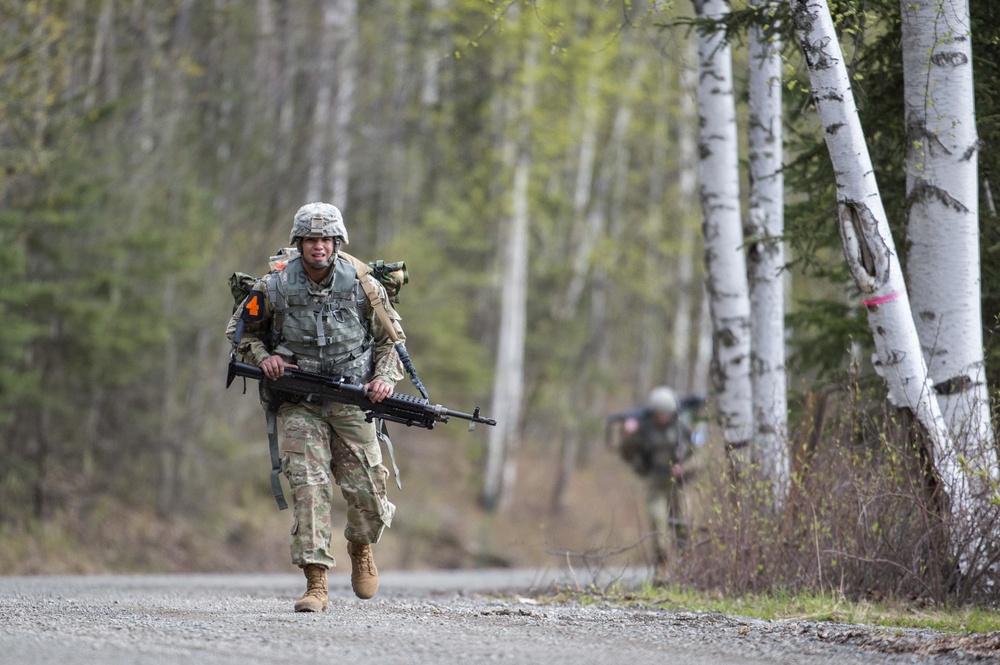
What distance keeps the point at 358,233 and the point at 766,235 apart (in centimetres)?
1805

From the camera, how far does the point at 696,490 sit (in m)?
8.70

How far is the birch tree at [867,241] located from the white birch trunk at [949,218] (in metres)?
0.35

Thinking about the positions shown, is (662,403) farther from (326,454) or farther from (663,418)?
(326,454)

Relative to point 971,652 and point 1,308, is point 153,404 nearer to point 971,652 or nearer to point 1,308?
point 1,308

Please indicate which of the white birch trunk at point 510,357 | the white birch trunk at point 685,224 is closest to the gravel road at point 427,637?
the white birch trunk at point 510,357

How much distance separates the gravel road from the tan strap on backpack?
152 centimetres

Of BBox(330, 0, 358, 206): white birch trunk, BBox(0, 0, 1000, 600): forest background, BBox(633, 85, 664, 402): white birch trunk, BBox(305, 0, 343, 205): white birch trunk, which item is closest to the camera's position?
BBox(0, 0, 1000, 600): forest background

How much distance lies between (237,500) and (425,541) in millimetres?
3054

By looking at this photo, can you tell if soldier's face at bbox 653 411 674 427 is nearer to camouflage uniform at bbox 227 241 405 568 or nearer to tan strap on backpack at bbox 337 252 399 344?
camouflage uniform at bbox 227 241 405 568

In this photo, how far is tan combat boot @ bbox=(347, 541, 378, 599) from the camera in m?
7.15

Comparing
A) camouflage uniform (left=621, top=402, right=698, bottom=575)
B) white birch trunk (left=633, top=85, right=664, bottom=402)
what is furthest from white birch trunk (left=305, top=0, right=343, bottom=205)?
camouflage uniform (left=621, top=402, right=698, bottom=575)

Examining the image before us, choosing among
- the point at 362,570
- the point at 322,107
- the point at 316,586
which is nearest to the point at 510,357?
the point at 322,107

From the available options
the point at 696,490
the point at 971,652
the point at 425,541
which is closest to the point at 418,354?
the point at 425,541

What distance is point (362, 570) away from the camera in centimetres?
718
